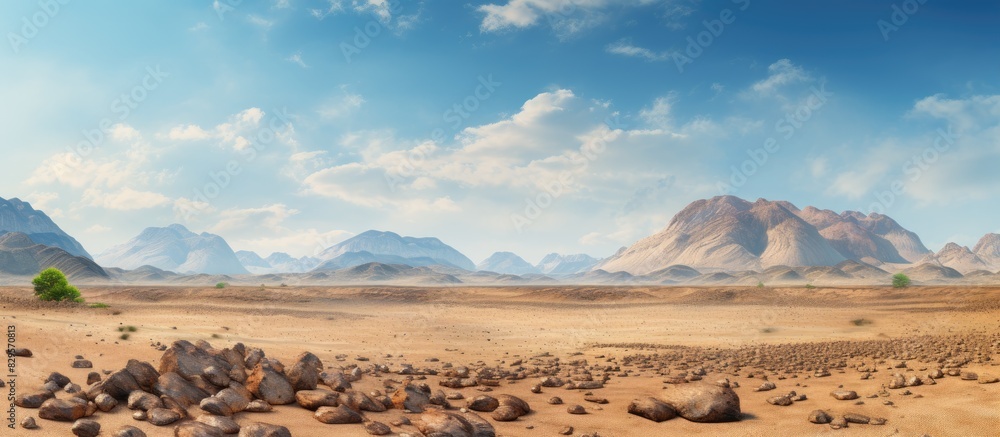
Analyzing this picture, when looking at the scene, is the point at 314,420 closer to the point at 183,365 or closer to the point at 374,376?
the point at 183,365

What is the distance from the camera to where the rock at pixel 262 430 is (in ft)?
26.7

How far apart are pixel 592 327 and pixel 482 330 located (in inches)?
325

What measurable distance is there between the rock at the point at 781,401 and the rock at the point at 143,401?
39.9 ft

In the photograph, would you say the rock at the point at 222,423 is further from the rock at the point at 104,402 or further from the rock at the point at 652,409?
the rock at the point at 652,409

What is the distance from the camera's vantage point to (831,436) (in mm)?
9977

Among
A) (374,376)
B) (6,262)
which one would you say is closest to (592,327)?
(374,376)

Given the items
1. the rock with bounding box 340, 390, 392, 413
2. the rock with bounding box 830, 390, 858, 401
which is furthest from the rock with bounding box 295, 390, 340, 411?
the rock with bounding box 830, 390, 858, 401

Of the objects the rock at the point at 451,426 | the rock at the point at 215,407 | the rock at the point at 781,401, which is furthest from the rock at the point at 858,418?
the rock at the point at 215,407

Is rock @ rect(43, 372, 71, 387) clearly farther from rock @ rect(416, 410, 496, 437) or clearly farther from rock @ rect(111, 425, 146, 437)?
rock @ rect(416, 410, 496, 437)

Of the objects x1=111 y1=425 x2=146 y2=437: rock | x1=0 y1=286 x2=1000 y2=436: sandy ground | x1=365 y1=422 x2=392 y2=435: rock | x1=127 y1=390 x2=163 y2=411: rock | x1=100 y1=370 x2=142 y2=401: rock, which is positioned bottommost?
x1=0 y1=286 x2=1000 y2=436: sandy ground

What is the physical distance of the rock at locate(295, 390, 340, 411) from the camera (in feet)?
33.3

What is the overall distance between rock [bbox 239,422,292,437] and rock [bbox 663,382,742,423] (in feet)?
24.7

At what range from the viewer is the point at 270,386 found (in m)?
10.4

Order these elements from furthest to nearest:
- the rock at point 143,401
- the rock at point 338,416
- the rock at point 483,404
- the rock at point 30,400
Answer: the rock at point 483,404, the rock at point 338,416, the rock at point 143,401, the rock at point 30,400
